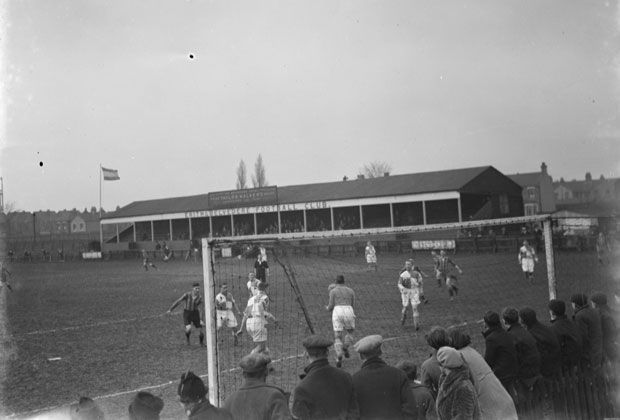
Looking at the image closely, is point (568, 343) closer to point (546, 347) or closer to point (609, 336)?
point (546, 347)

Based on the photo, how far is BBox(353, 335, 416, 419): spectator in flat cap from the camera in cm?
505

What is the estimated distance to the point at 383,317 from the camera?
18188 mm

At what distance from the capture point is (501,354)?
258 inches

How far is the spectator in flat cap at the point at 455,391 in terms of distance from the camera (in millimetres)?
5066

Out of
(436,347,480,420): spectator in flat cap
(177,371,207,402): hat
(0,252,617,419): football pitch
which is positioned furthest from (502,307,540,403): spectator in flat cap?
(0,252,617,419): football pitch

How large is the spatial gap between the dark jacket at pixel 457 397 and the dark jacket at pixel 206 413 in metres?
1.88

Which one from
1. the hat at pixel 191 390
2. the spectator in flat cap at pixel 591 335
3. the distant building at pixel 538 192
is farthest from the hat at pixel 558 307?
the distant building at pixel 538 192

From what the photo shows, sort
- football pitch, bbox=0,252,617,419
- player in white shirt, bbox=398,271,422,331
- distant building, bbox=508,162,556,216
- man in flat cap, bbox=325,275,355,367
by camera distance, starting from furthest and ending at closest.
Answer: distant building, bbox=508,162,556,216, player in white shirt, bbox=398,271,422,331, man in flat cap, bbox=325,275,355,367, football pitch, bbox=0,252,617,419

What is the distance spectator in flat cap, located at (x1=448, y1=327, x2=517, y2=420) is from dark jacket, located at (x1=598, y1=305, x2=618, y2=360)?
3298mm

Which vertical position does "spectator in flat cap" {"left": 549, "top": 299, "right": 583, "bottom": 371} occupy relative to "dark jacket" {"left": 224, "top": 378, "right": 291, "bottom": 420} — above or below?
below

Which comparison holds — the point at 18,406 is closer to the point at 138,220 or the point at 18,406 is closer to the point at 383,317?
the point at 383,317

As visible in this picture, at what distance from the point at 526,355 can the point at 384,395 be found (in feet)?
7.94

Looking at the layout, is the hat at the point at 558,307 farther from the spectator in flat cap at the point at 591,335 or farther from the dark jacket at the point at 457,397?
the dark jacket at the point at 457,397

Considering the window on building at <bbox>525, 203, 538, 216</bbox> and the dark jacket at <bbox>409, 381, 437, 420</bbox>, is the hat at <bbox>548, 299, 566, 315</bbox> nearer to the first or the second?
the dark jacket at <bbox>409, 381, 437, 420</bbox>
